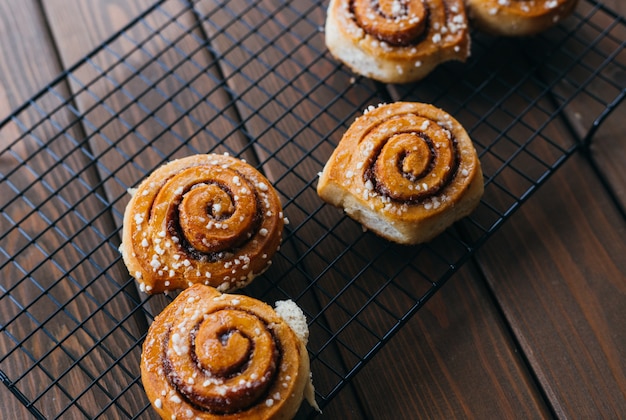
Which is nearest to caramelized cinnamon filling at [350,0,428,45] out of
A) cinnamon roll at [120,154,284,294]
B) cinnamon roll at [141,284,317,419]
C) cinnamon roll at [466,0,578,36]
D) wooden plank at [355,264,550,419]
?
cinnamon roll at [466,0,578,36]

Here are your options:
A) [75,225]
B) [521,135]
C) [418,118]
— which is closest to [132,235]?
[75,225]

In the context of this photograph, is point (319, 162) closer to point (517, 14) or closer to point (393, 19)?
point (393, 19)

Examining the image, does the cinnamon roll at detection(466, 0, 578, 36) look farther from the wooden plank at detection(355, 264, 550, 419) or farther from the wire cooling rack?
the wooden plank at detection(355, 264, 550, 419)

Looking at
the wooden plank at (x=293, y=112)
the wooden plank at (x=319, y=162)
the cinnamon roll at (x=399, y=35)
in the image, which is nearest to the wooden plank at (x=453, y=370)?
the wooden plank at (x=319, y=162)

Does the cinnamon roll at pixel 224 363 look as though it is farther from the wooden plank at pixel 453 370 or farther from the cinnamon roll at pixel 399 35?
the cinnamon roll at pixel 399 35

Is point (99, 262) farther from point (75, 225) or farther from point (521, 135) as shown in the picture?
point (521, 135)
